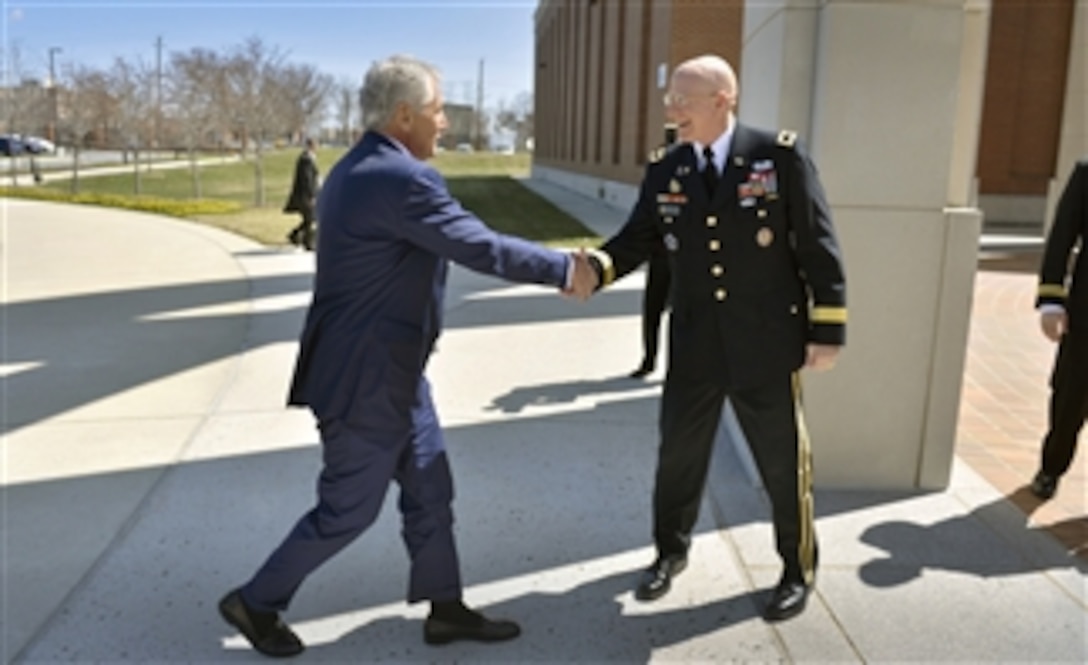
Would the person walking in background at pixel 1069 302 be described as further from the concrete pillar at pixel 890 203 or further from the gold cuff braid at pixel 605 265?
the gold cuff braid at pixel 605 265

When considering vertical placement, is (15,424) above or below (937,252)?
below

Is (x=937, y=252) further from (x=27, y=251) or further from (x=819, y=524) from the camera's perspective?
(x=27, y=251)

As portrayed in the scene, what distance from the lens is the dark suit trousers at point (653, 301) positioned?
655 cm

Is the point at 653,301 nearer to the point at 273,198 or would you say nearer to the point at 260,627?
the point at 260,627

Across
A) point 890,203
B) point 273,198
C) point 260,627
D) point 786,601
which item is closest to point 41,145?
point 273,198

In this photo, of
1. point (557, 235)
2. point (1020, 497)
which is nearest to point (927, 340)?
point (1020, 497)

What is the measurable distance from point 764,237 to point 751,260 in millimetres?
91

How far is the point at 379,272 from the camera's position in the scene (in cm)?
286

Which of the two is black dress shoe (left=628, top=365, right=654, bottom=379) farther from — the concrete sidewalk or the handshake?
the handshake

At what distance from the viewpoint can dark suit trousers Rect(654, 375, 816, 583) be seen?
339cm

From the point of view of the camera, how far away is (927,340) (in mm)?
4504

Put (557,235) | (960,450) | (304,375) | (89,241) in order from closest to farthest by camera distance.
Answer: (304,375), (960,450), (89,241), (557,235)

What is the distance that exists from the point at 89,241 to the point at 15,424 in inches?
470

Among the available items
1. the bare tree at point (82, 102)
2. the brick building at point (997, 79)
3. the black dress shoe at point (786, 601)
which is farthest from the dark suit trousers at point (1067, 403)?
the bare tree at point (82, 102)
